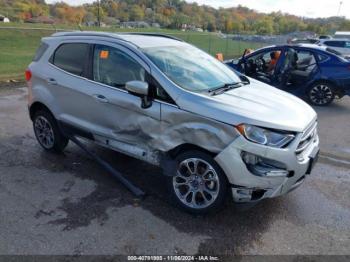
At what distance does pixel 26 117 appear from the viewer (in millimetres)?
7383

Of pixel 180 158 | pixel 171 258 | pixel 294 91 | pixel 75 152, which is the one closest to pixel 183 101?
pixel 180 158

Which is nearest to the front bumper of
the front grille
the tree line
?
the front grille

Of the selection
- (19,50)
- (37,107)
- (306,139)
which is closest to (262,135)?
(306,139)

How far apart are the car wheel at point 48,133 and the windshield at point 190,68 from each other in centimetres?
197

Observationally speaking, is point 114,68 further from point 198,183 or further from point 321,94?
point 321,94

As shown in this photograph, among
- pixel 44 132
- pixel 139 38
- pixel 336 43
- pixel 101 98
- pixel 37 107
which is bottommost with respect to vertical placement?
pixel 336 43

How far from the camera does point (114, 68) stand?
432 centimetres

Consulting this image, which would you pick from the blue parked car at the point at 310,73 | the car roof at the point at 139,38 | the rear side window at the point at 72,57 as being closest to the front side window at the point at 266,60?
the blue parked car at the point at 310,73

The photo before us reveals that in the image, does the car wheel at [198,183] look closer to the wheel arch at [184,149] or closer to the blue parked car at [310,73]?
the wheel arch at [184,149]

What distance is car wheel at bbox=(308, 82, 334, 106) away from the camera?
30.6ft

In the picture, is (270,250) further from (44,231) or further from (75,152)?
(75,152)

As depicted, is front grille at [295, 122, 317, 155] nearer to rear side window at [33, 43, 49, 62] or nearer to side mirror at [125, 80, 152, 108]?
side mirror at [125, 80, 152, 108]

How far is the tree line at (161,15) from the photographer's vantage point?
333 ft

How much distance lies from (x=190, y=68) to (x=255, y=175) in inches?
64.3
